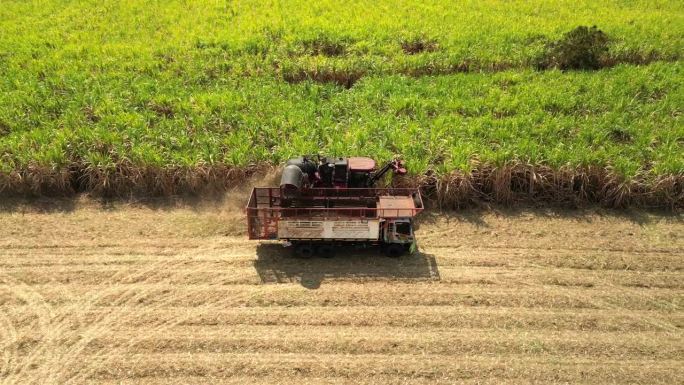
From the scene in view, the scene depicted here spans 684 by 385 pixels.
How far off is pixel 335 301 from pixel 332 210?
1.45m

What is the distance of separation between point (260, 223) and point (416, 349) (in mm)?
2974

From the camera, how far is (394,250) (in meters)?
7.41

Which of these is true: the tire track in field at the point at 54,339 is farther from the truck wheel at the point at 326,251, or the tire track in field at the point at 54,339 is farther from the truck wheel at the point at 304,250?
the truck wheel at the point at 326,251

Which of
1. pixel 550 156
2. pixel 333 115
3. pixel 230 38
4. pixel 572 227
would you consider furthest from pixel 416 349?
pixel 230 38

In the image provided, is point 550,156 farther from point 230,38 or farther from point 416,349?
point 230,38

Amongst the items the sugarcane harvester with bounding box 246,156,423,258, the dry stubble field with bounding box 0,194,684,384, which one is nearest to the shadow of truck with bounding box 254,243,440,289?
the dry stubble field with bounding box 0,194,684,384

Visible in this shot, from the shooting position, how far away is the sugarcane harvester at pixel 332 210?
7.09m

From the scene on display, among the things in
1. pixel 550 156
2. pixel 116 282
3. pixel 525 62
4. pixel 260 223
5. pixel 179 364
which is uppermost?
pixel 525 62

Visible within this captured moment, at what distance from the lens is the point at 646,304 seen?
671cm

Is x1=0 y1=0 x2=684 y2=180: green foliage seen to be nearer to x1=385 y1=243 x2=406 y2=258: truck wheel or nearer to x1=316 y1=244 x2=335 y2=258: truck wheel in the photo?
x1=385 y1=243 x2=406 y2=258: truck wheel

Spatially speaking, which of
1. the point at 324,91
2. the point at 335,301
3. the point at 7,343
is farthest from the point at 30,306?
the point at 324,91

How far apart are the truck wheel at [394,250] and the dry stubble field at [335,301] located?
0.72 ft

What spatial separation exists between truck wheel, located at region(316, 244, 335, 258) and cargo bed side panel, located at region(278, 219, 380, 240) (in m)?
0.28

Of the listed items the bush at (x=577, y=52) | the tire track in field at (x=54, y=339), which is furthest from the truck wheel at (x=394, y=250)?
the bush at (x=577, y=52)
